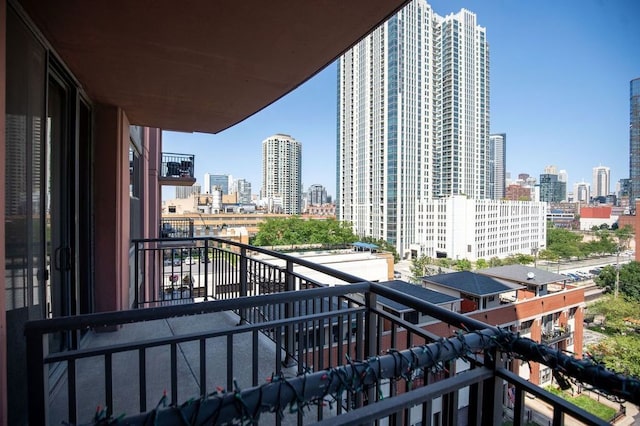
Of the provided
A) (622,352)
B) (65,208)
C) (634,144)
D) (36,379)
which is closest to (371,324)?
(36,379)

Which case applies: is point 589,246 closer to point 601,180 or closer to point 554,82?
point 554,82

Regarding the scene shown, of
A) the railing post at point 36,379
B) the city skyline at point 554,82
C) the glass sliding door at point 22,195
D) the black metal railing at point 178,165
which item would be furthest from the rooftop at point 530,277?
the city skyline at point 554,82

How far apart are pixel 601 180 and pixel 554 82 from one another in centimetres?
6707

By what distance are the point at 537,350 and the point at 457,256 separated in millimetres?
48692

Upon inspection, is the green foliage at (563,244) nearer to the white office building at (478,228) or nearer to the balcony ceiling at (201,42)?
the white office building at (478,228)

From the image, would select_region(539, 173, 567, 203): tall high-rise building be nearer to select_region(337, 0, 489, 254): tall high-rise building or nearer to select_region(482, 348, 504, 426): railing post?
select_region(337, 0, 489, 254): tall high-rise building

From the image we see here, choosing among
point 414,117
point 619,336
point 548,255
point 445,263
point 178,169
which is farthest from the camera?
point 414,117

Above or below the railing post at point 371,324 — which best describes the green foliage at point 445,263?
below

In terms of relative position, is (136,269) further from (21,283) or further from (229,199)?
(229,199)

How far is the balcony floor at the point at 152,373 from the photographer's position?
2.15 meters

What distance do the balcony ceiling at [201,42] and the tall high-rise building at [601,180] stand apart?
122353 mm

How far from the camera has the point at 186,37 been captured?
6.22 feet

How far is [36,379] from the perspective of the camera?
993 millimetres

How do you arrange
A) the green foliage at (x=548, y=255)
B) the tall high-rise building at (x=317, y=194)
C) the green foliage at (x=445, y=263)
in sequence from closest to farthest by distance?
the green foliage at (x=445, y=263)
the green foliage at (x=548, y=255)
the tall high-rise building at (x=317, y=194)
